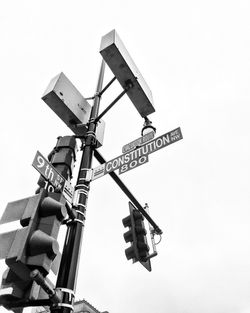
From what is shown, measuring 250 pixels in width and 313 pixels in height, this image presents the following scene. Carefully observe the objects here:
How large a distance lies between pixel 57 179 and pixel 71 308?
1.68 m

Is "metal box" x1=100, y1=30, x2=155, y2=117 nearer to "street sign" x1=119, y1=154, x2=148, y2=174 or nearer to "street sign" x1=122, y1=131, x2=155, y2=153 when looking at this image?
"street sign" x1=122, y1=131, x2=155, y2=153

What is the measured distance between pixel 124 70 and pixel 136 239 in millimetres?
3291

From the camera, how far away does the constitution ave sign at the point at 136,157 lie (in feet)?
17.2

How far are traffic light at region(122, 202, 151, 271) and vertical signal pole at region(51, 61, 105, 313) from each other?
1.12m

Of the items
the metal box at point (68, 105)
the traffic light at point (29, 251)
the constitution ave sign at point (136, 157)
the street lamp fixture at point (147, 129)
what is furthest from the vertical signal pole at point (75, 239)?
the street lamp fixture at point (147, 129)

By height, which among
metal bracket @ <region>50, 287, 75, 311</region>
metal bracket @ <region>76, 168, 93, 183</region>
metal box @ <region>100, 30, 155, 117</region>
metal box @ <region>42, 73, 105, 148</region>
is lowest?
metal bracket @ <region>50, 287, 75, 311</region>

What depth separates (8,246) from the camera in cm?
332

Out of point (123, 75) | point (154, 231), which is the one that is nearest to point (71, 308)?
point (154, 231)

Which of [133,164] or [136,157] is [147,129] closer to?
[136,157]

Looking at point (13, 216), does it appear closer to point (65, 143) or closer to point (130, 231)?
point (65, 143)

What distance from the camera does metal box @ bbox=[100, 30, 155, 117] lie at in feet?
20.9

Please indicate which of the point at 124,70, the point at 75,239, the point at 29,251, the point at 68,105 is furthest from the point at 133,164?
the point at 29,251

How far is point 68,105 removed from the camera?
6.43m

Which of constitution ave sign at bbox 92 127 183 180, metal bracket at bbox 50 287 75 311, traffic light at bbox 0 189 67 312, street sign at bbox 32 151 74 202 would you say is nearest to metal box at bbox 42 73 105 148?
constitution ave sign at bbox 92 127 183 180
